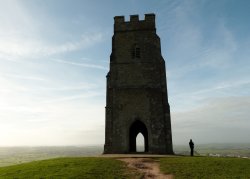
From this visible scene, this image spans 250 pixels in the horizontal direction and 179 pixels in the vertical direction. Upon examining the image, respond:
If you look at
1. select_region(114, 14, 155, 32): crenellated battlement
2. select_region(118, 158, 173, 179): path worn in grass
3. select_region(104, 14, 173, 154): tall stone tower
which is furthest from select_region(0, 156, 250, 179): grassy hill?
select_region(114, 14, 155, 32): crenellated battlement

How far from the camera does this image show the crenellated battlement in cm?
3328

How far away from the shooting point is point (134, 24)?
33.5 meters

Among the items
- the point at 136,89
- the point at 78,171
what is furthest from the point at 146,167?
the point at 136,89

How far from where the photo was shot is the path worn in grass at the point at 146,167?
642 inches

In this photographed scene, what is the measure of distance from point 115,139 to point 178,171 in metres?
13.6

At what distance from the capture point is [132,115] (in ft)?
99.1

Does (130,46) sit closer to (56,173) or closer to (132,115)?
(132,115)

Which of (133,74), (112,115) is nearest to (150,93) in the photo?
(133,74)

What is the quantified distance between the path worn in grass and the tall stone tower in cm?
799

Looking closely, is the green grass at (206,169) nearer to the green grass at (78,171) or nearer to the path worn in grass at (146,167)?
the path worn in grass at (146,167)

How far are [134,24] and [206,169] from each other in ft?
73.4

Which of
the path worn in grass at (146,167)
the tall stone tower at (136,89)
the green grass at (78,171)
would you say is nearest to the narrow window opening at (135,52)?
the tall stone tower at (136,89)

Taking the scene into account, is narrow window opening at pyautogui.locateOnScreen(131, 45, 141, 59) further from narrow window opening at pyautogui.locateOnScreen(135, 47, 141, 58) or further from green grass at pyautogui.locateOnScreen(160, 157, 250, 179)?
green grass at pyautogui.locateOnScreen(160, 157, 250, 179)

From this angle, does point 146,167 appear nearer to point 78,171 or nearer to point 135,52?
point 78,171
